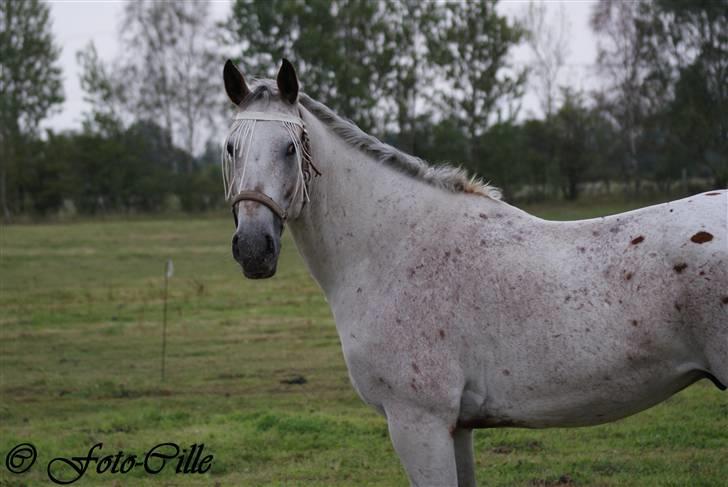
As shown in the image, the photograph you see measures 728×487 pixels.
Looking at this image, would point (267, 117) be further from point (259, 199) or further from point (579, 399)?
point (579, 399)

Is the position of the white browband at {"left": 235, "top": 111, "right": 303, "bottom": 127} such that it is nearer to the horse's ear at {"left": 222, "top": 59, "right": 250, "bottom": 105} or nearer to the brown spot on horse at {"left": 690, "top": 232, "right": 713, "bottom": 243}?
the horse's ear at {"left": 222, "top": 59, "right": 250, "bottom": 105}

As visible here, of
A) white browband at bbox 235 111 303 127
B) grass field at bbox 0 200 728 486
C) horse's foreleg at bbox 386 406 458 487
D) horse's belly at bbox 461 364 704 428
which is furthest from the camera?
grass field at bbox 0 200 728 486

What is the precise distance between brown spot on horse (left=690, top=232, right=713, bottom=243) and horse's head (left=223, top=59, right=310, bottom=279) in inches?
67.3

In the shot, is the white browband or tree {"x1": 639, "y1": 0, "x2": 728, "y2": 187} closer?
the white browband

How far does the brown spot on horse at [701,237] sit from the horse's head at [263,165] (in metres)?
1.71

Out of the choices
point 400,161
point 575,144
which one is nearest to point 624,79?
point 575,144

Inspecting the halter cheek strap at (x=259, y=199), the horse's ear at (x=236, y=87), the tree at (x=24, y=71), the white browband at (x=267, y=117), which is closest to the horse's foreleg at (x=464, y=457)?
the halter cheek strap at (x=259, y=199)

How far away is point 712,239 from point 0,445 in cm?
640

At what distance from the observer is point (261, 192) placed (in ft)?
11.5

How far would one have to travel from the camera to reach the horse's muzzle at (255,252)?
340 centimetres

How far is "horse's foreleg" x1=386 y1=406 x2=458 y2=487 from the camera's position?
3436 millimetres

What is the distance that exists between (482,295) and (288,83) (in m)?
1.33

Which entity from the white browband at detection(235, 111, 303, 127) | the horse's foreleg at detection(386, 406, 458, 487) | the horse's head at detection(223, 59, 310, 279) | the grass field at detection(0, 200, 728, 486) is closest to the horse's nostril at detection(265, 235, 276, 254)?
the horse's head at detection(223, 59, 310, 279)

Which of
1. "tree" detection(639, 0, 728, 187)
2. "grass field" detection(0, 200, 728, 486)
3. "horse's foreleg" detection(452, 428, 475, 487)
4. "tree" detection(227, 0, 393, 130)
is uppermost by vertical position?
"tree" detection(227, 0, 393, 130)
